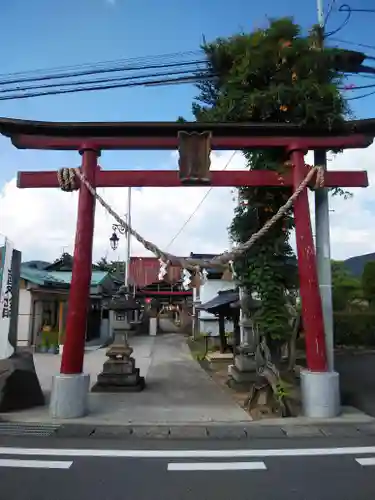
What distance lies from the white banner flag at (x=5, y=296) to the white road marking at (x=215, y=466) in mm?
4760

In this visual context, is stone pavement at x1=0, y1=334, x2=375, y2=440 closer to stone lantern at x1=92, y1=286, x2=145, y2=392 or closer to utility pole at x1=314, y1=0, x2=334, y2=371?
stone lantern at x1=92, y1=286, x2=145, y2=392

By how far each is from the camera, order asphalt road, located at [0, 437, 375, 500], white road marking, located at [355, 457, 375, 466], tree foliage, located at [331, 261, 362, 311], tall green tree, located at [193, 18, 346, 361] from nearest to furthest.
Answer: asphalt road, located at [0, 437, 375, 500]
white road marking, located at [355, 457, 375, 466]
tall green tree, located at [193, 18, 346, 361]
tree foliage, located at [331, 261, 362, 311]

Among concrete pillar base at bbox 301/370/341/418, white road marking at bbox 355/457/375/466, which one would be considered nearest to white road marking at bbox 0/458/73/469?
white road marking at bbox 355/457/375/466

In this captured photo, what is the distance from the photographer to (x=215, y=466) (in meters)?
5.05

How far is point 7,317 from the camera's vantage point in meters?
8.30

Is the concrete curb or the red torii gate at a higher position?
the red torii gate

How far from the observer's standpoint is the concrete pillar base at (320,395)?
7305 mm

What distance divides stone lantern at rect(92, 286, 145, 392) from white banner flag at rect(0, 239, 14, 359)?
10.2ft

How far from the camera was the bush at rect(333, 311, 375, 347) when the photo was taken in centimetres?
2230

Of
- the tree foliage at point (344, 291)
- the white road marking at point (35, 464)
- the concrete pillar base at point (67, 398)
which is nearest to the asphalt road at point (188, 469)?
the white road marking at point (35, 464)

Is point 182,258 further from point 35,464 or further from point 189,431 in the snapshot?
point 35,464

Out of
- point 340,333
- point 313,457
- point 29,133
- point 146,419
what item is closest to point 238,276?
point 146,419

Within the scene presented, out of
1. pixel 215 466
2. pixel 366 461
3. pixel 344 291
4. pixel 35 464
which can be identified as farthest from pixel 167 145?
pixel 344 291

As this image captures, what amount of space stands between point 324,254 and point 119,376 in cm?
614
